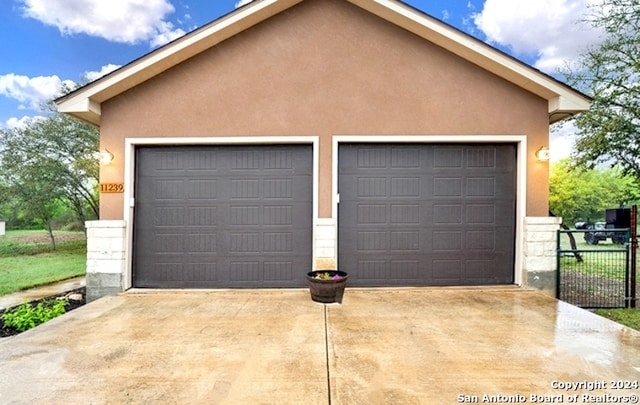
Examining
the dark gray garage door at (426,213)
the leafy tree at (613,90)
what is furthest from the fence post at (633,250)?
the leafy tree at (613,90)

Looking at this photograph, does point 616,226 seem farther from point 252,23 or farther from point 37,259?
point 37,259

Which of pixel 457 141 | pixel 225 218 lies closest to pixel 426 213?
pixel 457 141

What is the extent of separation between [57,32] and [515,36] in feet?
58.8

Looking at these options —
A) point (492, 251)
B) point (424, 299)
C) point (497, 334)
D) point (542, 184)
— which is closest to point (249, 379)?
point (497, 334)

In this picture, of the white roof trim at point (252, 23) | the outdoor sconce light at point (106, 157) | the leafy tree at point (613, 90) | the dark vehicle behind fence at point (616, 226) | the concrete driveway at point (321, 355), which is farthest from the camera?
the leafy tree at point (613, 90)

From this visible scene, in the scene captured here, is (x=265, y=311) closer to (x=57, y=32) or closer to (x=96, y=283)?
(x=96, y=283)

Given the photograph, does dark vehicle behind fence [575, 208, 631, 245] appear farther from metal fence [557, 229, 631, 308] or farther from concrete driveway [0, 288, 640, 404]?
concrete driveway [0, 288, 640, 404]

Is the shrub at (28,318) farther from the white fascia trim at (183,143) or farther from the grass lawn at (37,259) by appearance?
the grass lawn at (37,259)

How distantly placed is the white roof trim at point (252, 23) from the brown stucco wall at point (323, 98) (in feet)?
0.46

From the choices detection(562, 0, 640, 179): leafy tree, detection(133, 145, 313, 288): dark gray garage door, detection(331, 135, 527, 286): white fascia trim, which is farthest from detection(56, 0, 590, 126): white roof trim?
detection(562, 0, 640, 179): leafy tree

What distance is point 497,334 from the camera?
11.4 ft

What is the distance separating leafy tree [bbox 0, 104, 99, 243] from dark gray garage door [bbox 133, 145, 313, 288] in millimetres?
6660

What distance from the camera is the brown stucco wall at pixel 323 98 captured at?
539 centimetres

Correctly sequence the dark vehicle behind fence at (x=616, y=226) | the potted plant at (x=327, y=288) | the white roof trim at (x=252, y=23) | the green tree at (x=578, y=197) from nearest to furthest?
the potted plant at (x=327, y=288)
the white roof trim at (x=252, y=23)
the dark vehicle behind fence at (x=616, y=226)
the green tree at (x=578, y=197)
